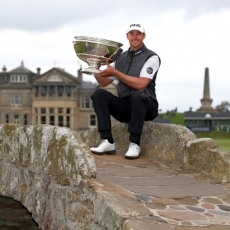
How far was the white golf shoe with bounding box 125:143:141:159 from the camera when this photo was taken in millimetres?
6367

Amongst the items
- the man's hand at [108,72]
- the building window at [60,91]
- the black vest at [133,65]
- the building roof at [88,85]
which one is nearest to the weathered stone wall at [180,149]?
the black vest at [133,65]

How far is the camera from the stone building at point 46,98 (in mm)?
77438

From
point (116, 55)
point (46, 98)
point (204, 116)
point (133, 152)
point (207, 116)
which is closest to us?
point (133, 152)

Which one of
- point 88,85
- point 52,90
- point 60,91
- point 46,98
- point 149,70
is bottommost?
point 149,70

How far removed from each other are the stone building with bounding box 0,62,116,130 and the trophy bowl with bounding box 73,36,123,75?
71006mm

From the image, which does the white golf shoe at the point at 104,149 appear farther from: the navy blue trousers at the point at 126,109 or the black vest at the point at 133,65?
the black vest at the point at 133,65

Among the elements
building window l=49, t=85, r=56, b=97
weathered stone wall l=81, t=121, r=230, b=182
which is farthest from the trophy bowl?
building window l=49, t=85, r=56, b=97

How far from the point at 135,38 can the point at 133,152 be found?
4.92ft

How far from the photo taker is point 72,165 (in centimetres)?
455

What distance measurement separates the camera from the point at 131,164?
6102mm

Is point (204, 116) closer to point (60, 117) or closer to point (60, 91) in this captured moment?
point (60, 117)

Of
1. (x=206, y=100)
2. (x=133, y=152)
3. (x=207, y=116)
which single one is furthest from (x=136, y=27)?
(x=206, y=100)

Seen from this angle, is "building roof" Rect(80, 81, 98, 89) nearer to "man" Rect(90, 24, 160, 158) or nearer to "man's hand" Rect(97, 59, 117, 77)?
"man" Rect(90, 24, 160, 158)

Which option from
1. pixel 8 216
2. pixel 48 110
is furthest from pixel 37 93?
pixel 8 216
